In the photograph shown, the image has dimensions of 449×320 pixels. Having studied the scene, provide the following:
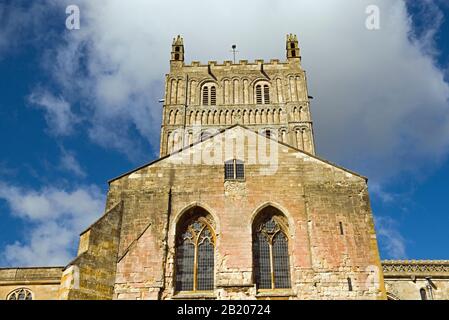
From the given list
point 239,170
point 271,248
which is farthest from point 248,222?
point 239,170

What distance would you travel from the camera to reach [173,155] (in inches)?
642

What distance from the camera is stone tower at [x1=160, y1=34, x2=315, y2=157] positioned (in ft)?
128

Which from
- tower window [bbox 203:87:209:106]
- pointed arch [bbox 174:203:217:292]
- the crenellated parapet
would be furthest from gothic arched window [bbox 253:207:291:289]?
tower window [bbox 203:87:209:106]

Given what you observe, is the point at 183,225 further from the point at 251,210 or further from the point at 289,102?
the point at 289,102

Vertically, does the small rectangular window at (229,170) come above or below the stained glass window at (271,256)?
above

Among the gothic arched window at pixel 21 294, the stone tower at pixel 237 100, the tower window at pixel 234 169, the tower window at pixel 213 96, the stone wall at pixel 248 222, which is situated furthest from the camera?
the tower window at pixel 213 96

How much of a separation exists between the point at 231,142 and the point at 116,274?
6242 mm

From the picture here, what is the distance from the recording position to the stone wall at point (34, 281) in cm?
2267

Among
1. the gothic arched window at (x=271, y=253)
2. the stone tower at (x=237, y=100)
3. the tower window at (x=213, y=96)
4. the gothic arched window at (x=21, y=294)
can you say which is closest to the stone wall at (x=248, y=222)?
the gothic arched window at (x=271, y=253)

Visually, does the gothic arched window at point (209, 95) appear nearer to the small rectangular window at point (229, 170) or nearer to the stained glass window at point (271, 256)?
the small rectangular window at point (229, 170)

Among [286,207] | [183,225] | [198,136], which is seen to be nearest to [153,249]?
[183,225]

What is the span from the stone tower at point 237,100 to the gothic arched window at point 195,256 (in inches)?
895

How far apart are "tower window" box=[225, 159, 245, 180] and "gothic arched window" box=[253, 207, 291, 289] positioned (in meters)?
1.64
